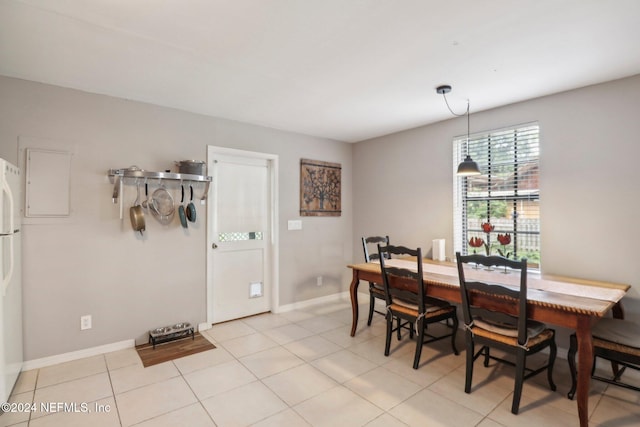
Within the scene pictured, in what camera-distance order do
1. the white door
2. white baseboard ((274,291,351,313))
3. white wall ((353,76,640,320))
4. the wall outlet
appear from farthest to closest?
white baseboard ((274,291,351,313))
the white door
the wall outlet
white wall ((353,76,640,320))

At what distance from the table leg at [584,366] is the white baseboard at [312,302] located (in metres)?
3.08

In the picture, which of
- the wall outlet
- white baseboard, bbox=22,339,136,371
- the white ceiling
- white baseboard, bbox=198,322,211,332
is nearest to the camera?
the white ceiling

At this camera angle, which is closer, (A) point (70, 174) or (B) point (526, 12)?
(B) point (526, 12)

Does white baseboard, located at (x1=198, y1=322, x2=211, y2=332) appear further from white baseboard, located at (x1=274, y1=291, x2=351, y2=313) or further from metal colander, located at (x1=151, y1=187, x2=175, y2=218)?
metal colander, located at (x1=151, y1=187, x2=175, y2=218)

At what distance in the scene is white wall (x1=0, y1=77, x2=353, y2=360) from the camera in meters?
2.66

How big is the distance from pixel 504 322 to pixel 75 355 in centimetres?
352

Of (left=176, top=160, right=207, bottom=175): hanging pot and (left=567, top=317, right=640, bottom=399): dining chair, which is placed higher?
(left=176, top=160, right=207, bottom=175): hanging pot

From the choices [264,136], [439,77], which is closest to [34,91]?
[264,136]

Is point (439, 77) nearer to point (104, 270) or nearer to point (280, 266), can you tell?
point (280, 266)

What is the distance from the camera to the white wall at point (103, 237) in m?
2.66

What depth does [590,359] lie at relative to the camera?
6.11 feet

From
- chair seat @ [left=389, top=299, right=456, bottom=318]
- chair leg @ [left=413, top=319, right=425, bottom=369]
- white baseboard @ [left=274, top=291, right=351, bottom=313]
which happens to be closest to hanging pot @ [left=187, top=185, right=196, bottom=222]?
white baseboard @ [left=274, top=291, right=351, bottom=313]

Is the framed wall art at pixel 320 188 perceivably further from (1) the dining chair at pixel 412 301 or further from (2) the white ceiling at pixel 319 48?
(1) the dining chair at pixel 412 301

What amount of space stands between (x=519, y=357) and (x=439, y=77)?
2140mm
